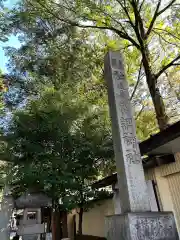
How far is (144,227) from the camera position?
3543 mm

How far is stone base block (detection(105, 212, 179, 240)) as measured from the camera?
3.45 metres

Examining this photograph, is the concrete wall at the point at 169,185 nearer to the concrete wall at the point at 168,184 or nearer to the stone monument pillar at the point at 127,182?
the concrete wall at the point at 168,184

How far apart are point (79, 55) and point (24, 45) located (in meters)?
3.68

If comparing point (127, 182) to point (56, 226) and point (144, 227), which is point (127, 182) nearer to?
point (144, 227)

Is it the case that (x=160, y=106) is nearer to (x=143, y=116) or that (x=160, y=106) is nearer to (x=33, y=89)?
(x=143, y=116)

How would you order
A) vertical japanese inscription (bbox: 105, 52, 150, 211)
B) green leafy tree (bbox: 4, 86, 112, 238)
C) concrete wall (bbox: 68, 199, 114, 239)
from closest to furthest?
vertical japanese inscription (bbox: 105, 52, 150, 211) < green leafy tree (bbox: 4, 86, 112, 238) < concrete wall (bbox: 68, 199, 114, 239)

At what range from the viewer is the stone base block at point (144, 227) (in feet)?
11.3

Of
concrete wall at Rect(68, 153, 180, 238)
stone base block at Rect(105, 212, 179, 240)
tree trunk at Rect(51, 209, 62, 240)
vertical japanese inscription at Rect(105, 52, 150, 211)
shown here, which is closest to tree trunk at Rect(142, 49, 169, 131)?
concrete wall at Rect(68, 153, 180, 238)

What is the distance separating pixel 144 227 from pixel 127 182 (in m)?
0.80

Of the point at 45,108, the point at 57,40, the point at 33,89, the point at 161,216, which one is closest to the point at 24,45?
the point at 57,40

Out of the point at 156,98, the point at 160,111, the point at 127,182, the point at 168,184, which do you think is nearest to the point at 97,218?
the point at 168,184

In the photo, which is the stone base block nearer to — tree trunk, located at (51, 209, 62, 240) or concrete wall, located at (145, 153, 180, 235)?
concrete wall, located at (145, 153, 180, 235)

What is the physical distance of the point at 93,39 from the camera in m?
14.2

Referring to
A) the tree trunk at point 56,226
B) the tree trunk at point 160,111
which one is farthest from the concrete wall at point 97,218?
the tree trunk at point 160,111
